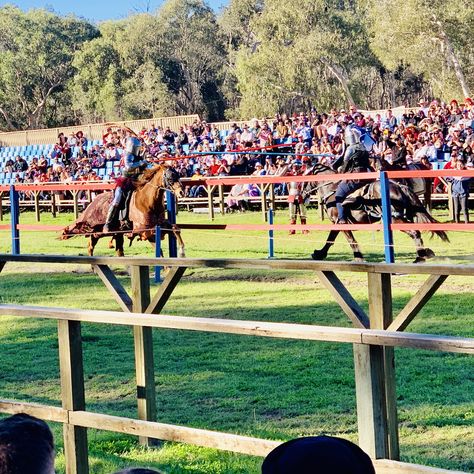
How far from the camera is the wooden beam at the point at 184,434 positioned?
4.70m

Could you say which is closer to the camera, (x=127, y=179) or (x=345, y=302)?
(x=345, y=302)

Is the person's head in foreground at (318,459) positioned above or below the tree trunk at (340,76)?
below

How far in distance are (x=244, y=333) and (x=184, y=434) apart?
604 millimetres

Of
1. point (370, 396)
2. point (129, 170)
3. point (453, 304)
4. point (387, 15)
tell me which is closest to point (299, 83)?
point (387, 15)

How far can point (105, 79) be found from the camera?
269 ft

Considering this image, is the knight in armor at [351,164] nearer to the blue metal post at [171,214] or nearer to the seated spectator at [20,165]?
the blue metal post at [171,214]

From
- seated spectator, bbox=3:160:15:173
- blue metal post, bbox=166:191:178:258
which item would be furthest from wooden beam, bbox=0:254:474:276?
seated spectator, bbox=3:160:15:173

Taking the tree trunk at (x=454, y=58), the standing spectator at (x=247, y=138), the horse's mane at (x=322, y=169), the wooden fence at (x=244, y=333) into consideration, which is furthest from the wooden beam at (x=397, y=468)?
the tree trunk at (x=454, y=58)

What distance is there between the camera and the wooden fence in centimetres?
434

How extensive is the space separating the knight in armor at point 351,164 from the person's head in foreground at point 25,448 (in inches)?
558

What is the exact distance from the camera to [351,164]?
1684cm

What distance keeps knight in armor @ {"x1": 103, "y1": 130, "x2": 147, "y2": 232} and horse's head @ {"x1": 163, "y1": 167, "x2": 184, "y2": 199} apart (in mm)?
600

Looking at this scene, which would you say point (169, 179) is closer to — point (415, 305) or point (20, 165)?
point (415, 305)

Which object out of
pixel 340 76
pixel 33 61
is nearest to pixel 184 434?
pixel 340 76
